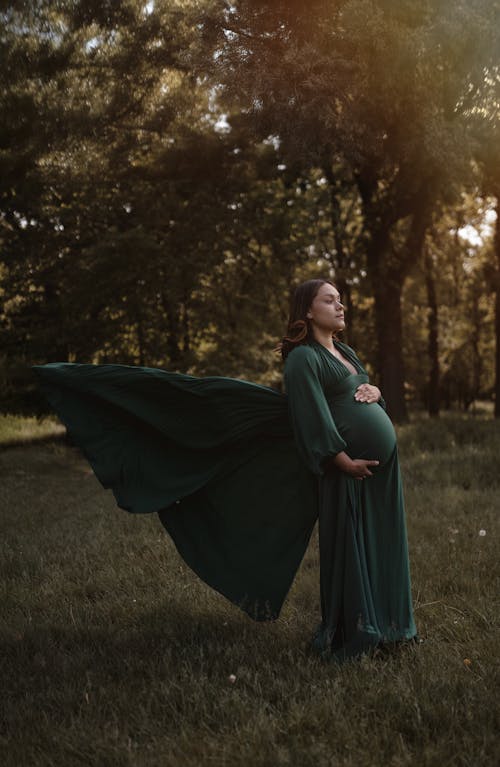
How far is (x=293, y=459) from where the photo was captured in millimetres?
4949

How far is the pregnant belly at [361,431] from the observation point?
14.5 feet

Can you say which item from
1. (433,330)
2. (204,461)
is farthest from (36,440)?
(204,461)

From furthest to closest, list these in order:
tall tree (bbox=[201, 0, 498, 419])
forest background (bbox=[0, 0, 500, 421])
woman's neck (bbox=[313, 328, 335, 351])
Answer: forest background (bbox=[0, 0, 500, 421]) < tall tree (bbox=[201, 0, 498, 419]) < woman's neck (bbox=[313, 328, 335, 351])

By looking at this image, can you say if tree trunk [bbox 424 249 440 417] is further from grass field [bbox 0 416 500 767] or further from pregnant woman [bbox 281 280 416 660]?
pregnant woman [bbox 281 280 416 660]

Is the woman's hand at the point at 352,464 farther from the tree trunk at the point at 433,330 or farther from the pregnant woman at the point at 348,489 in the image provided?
the tree trunk at the point at 433,330

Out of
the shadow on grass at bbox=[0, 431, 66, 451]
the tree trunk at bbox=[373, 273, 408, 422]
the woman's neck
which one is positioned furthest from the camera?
the shadow on grass at bbox=[0, 431, 66, 451]

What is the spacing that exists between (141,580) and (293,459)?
2012 mm

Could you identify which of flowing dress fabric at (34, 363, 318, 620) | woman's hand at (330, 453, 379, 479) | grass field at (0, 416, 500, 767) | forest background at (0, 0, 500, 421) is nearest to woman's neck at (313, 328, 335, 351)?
flowing dress fabric at (34, 363, 318, 620)

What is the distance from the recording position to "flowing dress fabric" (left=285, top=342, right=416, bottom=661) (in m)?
4.25

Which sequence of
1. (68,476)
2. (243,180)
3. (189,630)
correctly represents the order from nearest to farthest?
1. (189,630)
2. (68,476)
3. (243,180)

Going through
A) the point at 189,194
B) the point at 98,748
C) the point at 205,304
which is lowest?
the point at 98,748

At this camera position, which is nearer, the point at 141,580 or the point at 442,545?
the point at 141,580

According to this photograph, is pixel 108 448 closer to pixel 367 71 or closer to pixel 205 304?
pixel 367 71

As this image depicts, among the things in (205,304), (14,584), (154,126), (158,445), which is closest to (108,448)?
(158,445)
